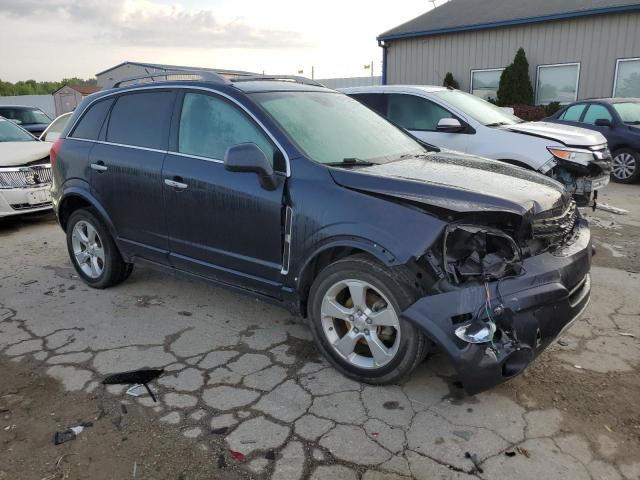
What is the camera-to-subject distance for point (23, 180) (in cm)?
737

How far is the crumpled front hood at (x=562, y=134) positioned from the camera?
6.60 m

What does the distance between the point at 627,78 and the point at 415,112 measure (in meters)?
10.2

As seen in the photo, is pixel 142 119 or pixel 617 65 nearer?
pixel 142 119

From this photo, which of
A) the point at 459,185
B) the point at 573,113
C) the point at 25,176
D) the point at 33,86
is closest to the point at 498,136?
the point at 459,185

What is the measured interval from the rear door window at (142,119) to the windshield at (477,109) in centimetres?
429

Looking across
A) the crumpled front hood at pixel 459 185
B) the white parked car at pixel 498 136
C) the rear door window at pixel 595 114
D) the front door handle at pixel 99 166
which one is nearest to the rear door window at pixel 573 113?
the rear door window at pixel 595 114

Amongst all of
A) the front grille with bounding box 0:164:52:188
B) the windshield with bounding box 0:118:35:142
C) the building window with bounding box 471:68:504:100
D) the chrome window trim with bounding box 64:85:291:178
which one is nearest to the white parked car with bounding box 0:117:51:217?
the front grille with bounding box 0:164:52:188

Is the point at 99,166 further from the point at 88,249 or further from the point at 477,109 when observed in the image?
the point at 477,109

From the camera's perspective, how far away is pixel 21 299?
190 inches

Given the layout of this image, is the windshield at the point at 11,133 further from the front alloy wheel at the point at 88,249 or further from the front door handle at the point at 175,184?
the front door handle at the point at 175,184

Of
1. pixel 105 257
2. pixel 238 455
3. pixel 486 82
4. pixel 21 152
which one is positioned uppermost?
pixel 486 82

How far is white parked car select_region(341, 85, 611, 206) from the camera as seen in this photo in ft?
21.1

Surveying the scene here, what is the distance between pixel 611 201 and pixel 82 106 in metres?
7.89

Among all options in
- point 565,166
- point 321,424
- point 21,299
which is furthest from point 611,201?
point 21,299
